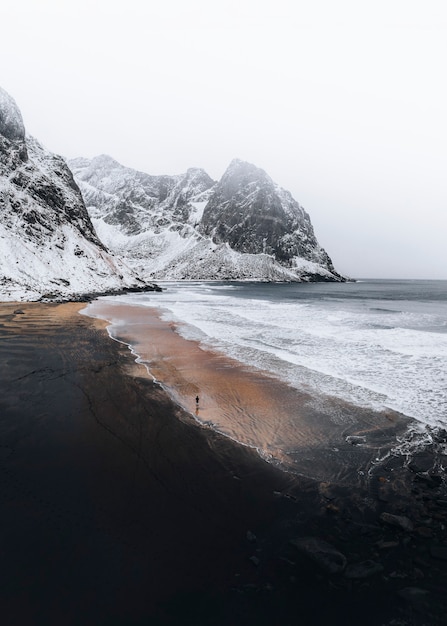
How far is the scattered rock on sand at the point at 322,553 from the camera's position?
15.9 feet

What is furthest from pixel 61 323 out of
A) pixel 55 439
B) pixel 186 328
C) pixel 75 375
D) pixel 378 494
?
pixel 378 494

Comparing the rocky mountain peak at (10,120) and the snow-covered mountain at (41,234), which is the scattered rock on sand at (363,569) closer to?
the snow-covered mountain at (41,234)

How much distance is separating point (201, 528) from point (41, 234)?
7366cm

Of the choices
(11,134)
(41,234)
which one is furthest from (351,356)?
(11,134)

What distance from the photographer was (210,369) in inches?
605

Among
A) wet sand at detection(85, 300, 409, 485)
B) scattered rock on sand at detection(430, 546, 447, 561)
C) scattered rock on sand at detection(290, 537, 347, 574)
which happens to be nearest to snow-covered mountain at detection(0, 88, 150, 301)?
wet sand at detection(85, 300, 409, 485)

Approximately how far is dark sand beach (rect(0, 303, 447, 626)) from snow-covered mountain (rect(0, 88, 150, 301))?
47.3 metres

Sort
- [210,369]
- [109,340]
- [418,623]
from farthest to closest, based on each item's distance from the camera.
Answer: [109,340] → [210,369] → [418,623]

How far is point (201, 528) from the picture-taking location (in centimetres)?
551

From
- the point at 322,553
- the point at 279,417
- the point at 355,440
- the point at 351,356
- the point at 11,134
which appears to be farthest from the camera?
the point at 11,134

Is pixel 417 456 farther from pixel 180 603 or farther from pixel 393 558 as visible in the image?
pixel 180 603

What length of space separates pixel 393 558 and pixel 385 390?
27.9 feet

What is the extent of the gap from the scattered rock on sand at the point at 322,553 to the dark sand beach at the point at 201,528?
0.02 m

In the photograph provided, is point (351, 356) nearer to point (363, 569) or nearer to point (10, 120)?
point (363, 569)
